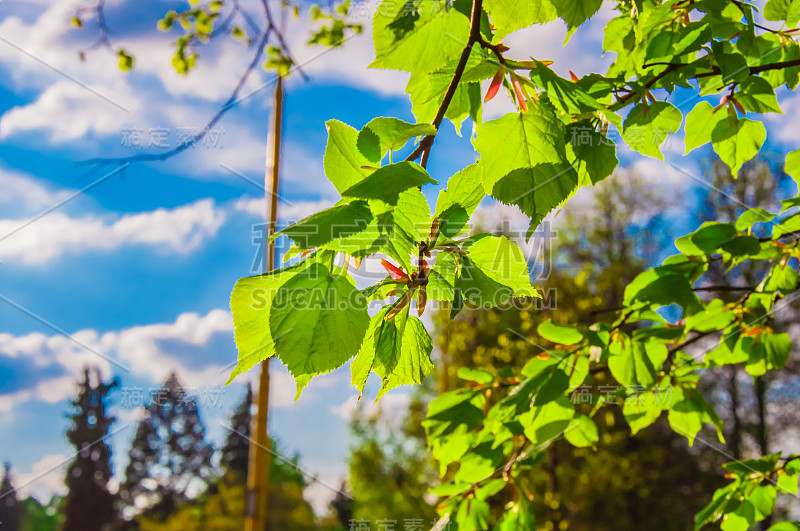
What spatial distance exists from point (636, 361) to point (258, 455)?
9.05 ft

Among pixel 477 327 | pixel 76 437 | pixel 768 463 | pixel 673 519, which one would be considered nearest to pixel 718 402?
pixel 673 519

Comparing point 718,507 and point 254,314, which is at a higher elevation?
point 254,314

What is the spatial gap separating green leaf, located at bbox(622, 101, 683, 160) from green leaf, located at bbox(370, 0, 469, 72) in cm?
19

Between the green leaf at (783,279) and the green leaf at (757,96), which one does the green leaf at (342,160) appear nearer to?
the green leaf at (757,96)

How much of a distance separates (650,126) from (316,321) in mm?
393

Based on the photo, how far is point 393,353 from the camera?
285 millimetres

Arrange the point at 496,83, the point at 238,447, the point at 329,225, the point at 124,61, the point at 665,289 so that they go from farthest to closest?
the point at 238,447 → the point at 124,61 → the point at 665,289 → the point at 496,83 → the point at 329,225

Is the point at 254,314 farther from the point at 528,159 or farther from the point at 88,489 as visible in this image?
the point at 88,489

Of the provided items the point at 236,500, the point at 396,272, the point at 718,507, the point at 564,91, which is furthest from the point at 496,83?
the point at 236,500

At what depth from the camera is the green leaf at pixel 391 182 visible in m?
0.24

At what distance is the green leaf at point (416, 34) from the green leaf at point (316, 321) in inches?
6.6

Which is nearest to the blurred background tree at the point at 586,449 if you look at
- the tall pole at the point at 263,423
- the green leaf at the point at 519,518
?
the tall pole at the point at 263,423

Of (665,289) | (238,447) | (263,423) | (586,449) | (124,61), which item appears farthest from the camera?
(238,447)

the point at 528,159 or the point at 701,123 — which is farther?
the point at 701,123
